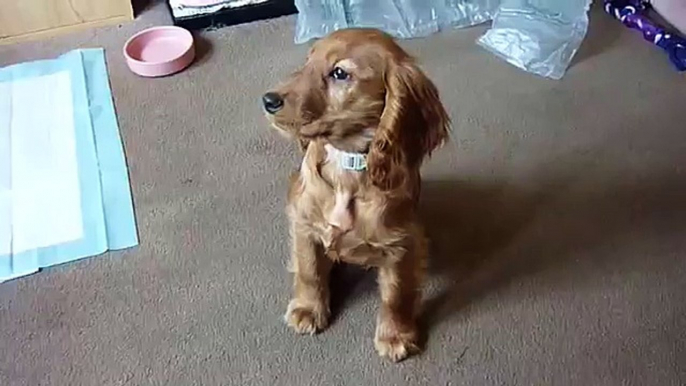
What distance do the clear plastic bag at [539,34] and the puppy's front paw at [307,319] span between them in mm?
1009

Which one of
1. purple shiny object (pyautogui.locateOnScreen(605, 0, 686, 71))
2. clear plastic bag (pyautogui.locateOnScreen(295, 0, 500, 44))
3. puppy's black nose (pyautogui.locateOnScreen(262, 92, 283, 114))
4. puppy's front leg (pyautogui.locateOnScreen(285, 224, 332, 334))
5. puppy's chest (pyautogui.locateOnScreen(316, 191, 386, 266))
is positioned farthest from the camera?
clear plastic bag (pyautogui.locateOnScreen(295, 0, 500, 44))

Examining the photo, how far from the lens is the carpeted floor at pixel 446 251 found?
1723mm

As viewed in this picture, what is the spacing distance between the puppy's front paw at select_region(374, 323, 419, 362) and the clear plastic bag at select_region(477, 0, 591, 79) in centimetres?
98

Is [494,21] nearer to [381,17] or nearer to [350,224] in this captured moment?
[381,17]

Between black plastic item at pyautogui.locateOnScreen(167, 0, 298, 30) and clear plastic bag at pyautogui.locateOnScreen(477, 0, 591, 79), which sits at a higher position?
clear plastic bag at pyautogui.locateOnScreen(477, 0, 591, 79)

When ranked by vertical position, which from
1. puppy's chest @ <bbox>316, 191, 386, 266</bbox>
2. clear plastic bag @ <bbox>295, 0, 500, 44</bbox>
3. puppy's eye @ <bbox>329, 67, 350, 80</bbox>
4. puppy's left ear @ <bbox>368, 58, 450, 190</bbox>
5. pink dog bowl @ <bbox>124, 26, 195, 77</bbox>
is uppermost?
puppy's eye @ <bbox>329, 67, 350, 80</bbox>

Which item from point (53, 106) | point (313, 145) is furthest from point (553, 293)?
point (53, 106)

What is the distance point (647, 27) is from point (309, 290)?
130 centimetres

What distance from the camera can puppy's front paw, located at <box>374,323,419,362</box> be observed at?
171 cm

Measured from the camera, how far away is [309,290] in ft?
5.73

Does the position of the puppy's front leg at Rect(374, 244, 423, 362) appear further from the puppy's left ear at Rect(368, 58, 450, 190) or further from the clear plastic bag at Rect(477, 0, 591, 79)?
the clear plastic bag at Rect(477, 0, 591, 79)

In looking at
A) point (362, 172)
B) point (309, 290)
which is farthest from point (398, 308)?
point (362, 172)

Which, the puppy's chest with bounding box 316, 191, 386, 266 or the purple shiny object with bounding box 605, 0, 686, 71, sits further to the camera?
the purple shiny object with bounding box 605, 0, 686, 71

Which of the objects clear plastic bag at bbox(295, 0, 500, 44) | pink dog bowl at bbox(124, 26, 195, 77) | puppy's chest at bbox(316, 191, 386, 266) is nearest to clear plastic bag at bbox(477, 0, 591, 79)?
clear plastic bag at bbox(295, 0, 500, 44)
